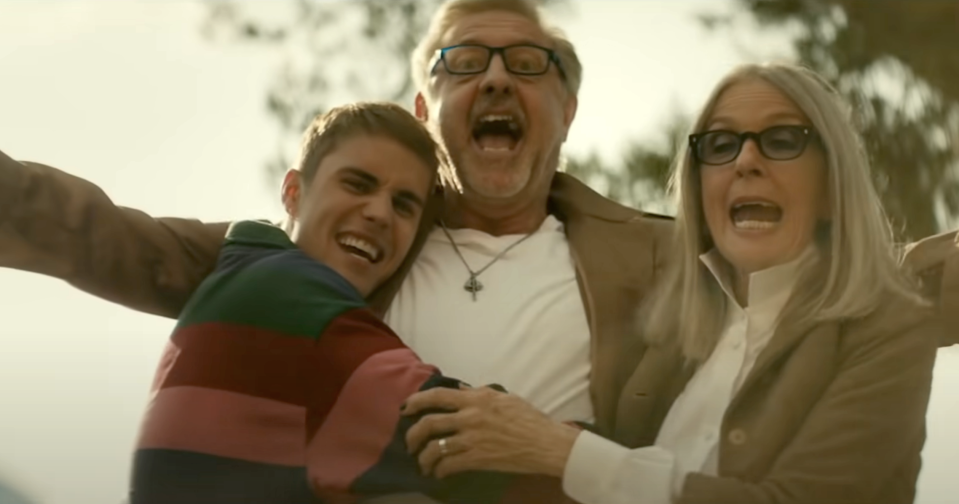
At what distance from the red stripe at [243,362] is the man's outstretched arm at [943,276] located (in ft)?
2.84

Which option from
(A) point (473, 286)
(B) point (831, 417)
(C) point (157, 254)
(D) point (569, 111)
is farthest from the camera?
(D) point (569, 111)

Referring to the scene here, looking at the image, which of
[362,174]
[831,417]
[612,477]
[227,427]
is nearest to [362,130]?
[362,174]

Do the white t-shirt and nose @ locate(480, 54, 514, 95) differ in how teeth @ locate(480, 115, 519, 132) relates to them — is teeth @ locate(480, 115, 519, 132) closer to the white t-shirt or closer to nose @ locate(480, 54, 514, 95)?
nose @ locate(480, 54, 514, 95)

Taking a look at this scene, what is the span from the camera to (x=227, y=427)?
1.53 m

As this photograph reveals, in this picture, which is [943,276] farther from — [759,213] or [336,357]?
[336,357]

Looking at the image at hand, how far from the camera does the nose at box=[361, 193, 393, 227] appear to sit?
178 centimetres

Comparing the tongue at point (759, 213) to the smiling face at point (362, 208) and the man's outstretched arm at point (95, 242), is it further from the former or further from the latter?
the man's outstretched arm at point (95, 242)

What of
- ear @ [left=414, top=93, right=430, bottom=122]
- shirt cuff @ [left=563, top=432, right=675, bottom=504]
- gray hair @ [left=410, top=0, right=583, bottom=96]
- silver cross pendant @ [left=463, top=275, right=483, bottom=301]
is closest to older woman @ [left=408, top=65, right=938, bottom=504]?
shirt cuff @ [left=563, top=432, right=675, bottom=504]

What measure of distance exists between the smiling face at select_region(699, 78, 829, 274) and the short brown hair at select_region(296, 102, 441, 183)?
45cm

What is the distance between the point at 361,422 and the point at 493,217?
626 millimetres

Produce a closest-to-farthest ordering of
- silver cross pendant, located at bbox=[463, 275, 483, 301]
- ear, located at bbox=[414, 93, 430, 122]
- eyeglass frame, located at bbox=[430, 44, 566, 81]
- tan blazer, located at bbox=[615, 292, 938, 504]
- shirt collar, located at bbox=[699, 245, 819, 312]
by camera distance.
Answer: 1. tan blazer, located at bbox=[615, 292, 938, 504]
2. shirt collar, located at bbox=[699, 245, 819, 312]
3. silver cross pendant, located at bbox=[463, 275, 483, 301]
4. eyeglass frame, located at bbox=[430, 44, 566, 81]
5. ear, located at bbox=[414, 93, 430, 122]

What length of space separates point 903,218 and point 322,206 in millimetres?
1111

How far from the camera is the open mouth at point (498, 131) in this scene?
2.02 meters

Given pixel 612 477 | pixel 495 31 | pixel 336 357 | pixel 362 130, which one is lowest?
pixel 612 477
